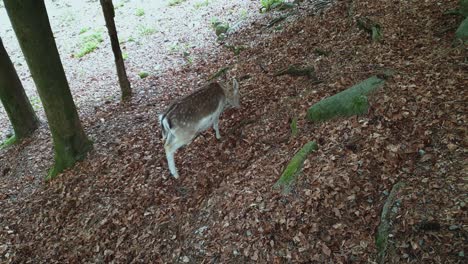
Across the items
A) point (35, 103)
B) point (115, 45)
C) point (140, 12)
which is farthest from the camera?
point (140, 12)

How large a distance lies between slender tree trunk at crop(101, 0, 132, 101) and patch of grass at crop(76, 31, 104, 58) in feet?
→ 21.5

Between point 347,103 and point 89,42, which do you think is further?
point 89,42

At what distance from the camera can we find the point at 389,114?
16.9 feet

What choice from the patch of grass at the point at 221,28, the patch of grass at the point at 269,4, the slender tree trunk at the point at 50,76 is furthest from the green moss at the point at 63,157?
the patch of grass at the point at 269,4

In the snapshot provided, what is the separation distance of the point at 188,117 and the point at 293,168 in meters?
2.24

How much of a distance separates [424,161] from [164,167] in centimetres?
439

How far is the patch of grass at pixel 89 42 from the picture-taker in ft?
49.8

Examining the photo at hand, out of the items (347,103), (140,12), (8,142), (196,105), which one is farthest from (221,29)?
(347,103)

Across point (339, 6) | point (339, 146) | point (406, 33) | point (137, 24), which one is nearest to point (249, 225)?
point (339, 146)

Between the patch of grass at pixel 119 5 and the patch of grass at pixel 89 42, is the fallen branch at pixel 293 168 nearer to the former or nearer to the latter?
the patch of grass at pixel 89 42

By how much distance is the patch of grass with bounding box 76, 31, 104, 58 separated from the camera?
598 inches

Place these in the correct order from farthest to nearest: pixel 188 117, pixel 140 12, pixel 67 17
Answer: pixel 67 17, pixel 140 12, pixel 188 117

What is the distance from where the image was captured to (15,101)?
9180 mm

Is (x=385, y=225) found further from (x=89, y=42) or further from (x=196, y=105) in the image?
(x=89, y=42)
